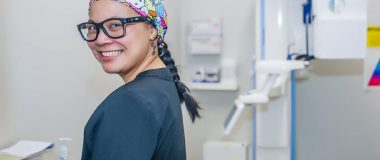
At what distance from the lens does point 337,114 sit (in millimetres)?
2375

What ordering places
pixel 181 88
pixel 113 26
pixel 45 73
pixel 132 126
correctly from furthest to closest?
pixel 45 73
pixel 181 88
pixel 113 26
pixel 132 126

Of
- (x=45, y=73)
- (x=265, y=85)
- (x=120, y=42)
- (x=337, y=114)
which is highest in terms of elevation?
(x=120, y=42)

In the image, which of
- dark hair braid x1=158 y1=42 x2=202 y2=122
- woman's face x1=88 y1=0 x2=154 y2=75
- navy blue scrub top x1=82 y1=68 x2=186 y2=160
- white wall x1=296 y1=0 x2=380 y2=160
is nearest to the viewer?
navy blue scrub top x1=82 y1=68 x2=186 y2=160

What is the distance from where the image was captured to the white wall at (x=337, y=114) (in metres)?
2.33

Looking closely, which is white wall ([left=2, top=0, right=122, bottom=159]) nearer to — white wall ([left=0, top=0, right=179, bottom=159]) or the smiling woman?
white wall ([left=0, top=0, right=179, bottom=159])

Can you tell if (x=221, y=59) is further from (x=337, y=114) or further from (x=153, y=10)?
(x=153, y=10)

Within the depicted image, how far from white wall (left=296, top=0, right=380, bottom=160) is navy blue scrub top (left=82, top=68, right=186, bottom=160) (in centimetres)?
166

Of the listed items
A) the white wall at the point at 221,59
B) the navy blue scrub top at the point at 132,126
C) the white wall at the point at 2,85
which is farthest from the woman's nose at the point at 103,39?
the white wall at the point at 221,59

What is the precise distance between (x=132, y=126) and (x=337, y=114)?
71.6 inches

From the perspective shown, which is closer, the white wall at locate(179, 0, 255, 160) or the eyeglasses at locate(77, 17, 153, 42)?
the eyeglasses at locate(77, 17, 153, 42)

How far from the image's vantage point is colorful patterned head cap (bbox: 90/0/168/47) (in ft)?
3.11

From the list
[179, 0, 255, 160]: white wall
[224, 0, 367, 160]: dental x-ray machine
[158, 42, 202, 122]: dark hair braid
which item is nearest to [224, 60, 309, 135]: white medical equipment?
Answer: [224, 0, 367, 160]: dental x-ray machine

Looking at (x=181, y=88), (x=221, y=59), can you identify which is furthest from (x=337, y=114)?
(x=181, y=88)

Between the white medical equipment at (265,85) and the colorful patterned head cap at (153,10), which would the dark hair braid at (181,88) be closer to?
the colorful patterned head cap at (153,10)
